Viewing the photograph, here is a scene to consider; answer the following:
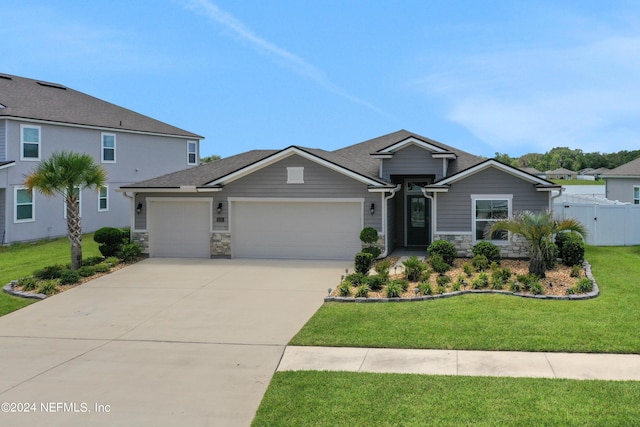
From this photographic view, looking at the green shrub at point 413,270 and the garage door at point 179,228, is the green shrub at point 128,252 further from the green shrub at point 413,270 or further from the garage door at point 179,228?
the green shrub at point 413,270

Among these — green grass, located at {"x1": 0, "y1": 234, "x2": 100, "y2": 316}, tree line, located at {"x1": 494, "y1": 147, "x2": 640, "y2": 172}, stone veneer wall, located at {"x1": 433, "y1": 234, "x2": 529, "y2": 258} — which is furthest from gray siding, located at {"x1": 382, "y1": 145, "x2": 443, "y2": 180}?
tree line, located at {"x1": 494, "y1": 147, "x2": 640, "y2": 172}

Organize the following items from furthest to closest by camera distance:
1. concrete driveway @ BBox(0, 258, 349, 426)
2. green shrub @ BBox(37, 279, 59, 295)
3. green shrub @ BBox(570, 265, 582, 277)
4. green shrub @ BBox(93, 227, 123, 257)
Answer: green shrub @ BBox(93, 227, 123, 257) → green shrub @ BBox(570, 265, 582, 277) → green shrub @ BBox(37, 279, 59, 295) → concrete driveway @ BBox(0, 258, 349, 426)

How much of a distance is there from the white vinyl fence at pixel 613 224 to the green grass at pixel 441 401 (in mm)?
14817

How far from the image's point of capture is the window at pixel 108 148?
26984 mm

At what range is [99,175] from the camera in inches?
650

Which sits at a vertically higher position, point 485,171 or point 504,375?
point 485,171

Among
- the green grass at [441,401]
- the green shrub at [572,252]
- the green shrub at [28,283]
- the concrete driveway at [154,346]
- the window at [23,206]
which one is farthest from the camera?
the window at [23,206]

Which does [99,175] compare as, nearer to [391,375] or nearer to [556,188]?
[391,375]

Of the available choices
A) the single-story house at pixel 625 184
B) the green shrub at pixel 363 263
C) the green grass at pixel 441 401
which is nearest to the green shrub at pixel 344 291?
the green shrub at pixel 363 263

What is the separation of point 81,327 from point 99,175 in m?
6.82

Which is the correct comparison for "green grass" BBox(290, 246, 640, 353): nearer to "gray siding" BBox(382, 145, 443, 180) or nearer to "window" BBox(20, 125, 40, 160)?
"gray siding" BBox(382, 145, 443, 180)

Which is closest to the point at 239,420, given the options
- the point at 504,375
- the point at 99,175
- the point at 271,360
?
the point at 271,360

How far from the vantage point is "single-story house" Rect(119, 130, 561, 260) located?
57.0 ft

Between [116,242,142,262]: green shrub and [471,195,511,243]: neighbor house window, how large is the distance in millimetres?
10783
